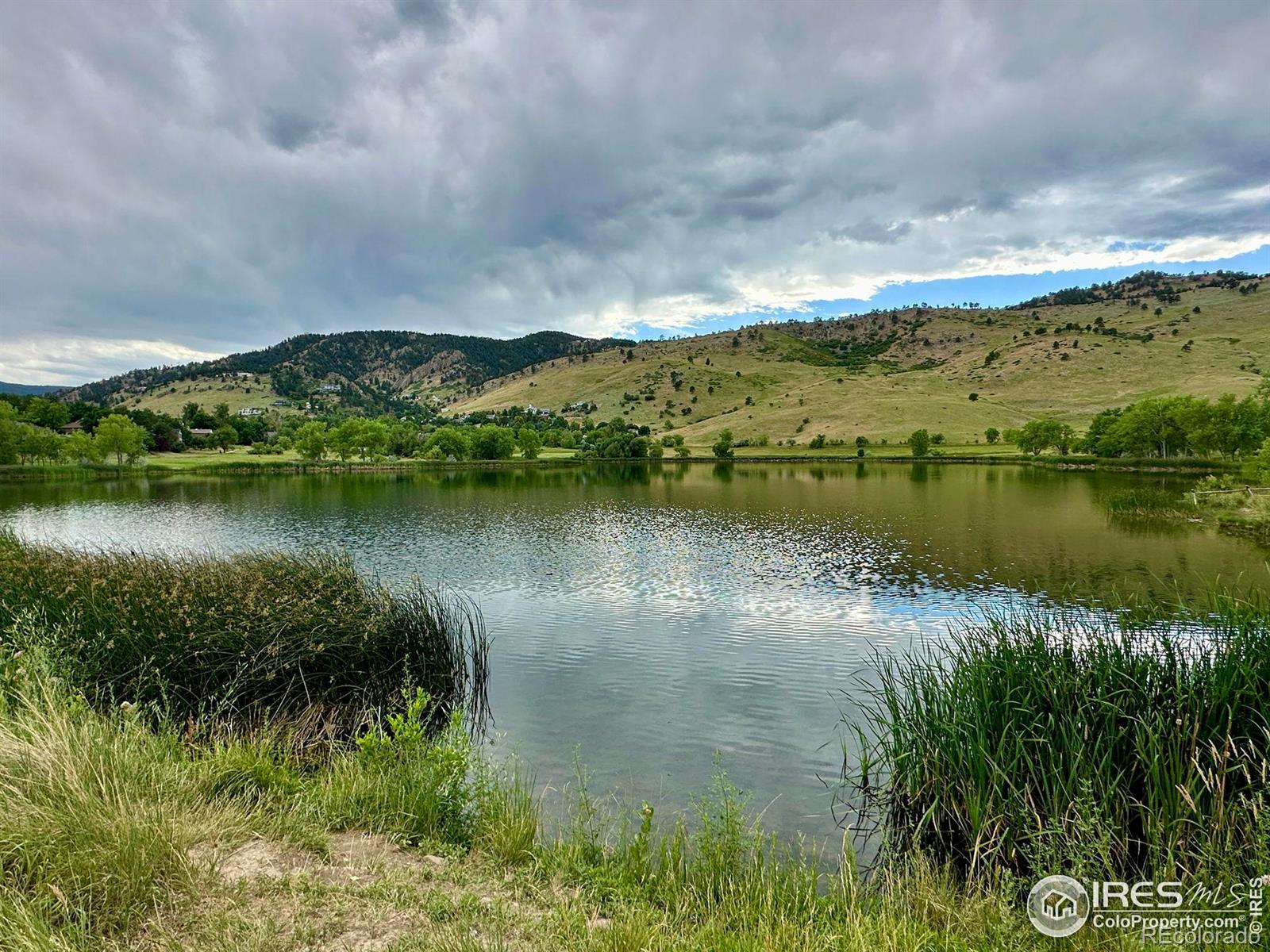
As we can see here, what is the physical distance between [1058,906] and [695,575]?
21.9 m

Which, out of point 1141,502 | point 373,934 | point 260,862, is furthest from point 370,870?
point 1141,502

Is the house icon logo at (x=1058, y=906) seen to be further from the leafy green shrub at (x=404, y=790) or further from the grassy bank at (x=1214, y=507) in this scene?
the grassy bank at (x=1214, y=507)

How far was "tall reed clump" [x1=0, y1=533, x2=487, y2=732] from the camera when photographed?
11.4 meters

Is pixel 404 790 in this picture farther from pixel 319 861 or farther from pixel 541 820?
pixel 541 820

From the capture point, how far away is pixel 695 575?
27.9 metres

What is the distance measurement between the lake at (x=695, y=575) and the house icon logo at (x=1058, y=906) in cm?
330

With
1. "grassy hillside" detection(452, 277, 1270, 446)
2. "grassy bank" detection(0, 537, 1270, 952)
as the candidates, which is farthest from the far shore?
"grassy bank" detection(0, 537, 1270, 952)

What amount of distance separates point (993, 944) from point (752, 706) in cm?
838

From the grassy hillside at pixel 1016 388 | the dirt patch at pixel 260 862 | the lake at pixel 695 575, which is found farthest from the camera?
the grassy hillside at pixel 1016 388

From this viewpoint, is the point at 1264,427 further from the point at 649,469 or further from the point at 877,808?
the point at 877,808

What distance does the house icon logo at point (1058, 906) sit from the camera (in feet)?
18.7

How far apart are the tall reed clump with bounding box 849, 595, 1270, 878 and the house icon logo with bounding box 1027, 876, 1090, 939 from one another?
0.66 ft

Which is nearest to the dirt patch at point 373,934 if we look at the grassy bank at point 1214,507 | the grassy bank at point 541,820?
the grassy bank at point 541,820

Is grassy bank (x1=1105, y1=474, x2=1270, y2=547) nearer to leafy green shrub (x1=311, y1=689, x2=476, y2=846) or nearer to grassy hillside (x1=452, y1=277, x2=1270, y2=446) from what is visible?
leafy green shrub (x1=311, y1=689, x2=476, y2=846)
